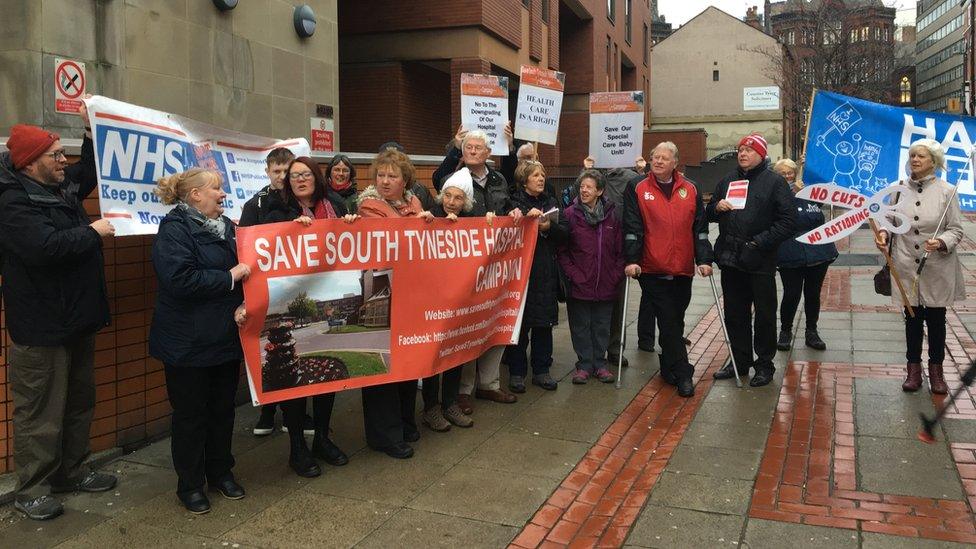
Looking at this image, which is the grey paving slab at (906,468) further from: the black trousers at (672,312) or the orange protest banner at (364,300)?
the orange protest banner at (364,300)

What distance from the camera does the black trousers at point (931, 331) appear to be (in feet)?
21.1

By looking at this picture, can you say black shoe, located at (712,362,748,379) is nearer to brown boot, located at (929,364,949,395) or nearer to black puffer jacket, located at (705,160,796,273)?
Answer: black puffer jacket, located at (705,160,796,273)

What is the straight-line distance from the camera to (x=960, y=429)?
223 inches

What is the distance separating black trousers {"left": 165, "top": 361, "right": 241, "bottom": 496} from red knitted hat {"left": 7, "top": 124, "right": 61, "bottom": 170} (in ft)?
4.11

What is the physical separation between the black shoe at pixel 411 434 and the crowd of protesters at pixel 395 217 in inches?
0.5

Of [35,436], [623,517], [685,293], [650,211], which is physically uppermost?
[650,211]

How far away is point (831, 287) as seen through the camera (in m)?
12.2

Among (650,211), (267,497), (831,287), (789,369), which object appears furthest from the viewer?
(831,287)

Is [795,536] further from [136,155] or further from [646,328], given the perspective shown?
[646,328]

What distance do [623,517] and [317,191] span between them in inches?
100

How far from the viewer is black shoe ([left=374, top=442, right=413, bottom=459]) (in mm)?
5301

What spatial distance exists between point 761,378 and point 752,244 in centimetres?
114

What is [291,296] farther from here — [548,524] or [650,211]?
[650,211]

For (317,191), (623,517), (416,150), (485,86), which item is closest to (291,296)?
(317,191)
